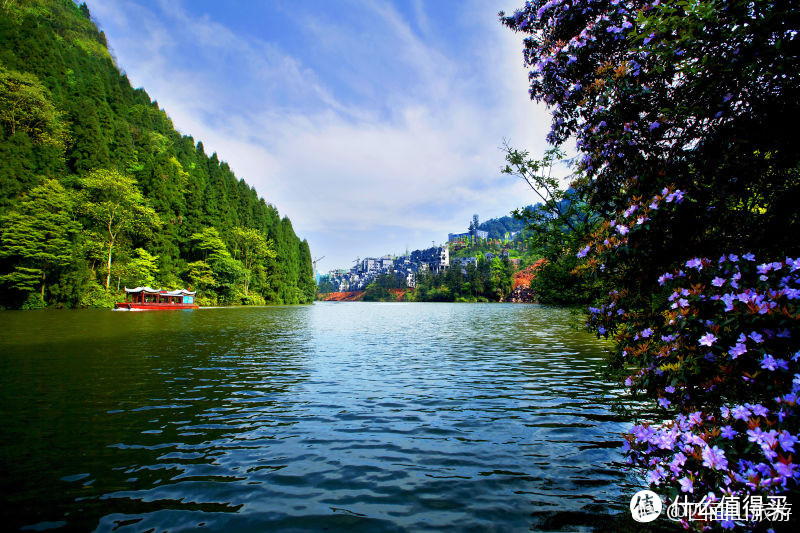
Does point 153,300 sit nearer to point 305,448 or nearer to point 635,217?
point 305,448

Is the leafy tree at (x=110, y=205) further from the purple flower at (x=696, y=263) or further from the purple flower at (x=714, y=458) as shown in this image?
the purple flower at (x=714, y=458)

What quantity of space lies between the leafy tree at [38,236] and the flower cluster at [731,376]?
1971 inches

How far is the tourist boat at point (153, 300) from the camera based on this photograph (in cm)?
4012

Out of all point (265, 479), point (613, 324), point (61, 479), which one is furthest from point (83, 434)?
point (613, 324)

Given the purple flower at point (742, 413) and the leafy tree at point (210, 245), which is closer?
the purple flower at point (742, 413)

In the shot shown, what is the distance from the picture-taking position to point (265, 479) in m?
4.78

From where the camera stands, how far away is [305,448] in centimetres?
581

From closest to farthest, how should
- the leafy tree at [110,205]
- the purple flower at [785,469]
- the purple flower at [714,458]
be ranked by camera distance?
1. the purple flower at [785,469]
2. the purple flower at [714,458]
3. the leafy tree at [110,205]

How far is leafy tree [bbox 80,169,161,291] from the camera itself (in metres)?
43.4

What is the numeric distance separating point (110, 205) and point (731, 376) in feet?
187

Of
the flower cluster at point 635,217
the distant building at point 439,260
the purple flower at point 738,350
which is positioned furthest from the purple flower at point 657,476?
the distant building at point 439,260

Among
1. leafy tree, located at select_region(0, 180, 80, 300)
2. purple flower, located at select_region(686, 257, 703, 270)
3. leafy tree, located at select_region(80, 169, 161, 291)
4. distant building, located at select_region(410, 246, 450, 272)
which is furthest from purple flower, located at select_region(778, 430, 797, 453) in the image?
distant building, located at select_region(410, 246, 450, 272)

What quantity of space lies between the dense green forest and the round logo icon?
4991 centimetres
